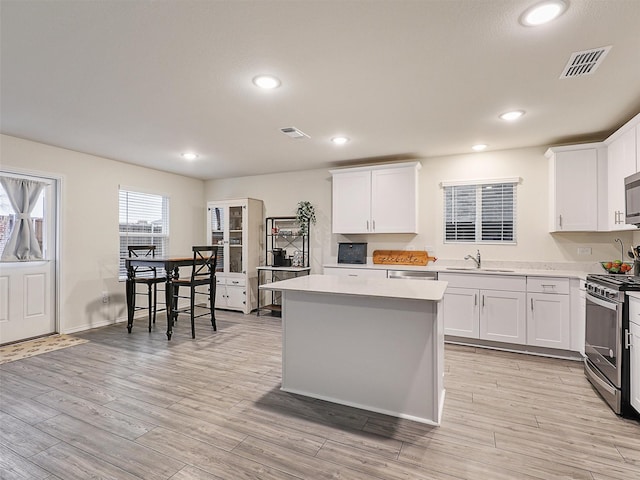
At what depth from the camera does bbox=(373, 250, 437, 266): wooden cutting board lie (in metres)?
4.80

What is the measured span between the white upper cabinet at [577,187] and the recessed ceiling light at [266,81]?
10.9 ft

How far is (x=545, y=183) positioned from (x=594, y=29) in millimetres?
2656

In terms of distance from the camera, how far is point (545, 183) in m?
Result: 4.19

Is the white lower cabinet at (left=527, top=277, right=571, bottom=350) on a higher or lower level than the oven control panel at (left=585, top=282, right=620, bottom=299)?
lower

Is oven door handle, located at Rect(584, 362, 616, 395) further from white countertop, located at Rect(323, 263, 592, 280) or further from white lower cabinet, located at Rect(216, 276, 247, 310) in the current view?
white lower cabinet, located at Rect(216, 276, 247, 310)

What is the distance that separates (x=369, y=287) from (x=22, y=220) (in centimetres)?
435

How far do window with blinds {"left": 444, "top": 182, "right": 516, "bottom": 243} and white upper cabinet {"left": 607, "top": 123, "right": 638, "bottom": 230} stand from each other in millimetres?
980

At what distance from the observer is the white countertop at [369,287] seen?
2244mm

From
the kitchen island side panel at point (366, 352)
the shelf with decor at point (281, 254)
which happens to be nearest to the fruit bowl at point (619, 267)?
the kitchen island side panel at point (366, 352)

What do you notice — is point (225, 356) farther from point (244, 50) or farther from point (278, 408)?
point (244, 50)

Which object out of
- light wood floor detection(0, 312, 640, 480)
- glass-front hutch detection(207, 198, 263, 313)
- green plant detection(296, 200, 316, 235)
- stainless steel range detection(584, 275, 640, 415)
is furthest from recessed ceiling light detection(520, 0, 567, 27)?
glass-front hutch detection(207, 198, 263, 313)

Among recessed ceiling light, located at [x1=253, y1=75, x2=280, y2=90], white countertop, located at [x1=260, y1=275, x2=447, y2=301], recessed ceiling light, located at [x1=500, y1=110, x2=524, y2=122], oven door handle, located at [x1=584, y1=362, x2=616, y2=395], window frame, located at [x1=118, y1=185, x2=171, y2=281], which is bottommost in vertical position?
oven door handle, located at [x1=584, y1=362, x2=616, y2=395]

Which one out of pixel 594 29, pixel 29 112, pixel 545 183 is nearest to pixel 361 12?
Answer: pixel 594 29

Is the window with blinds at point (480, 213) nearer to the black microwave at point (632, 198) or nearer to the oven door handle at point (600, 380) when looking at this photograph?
the black microwave at point (632, 198)
